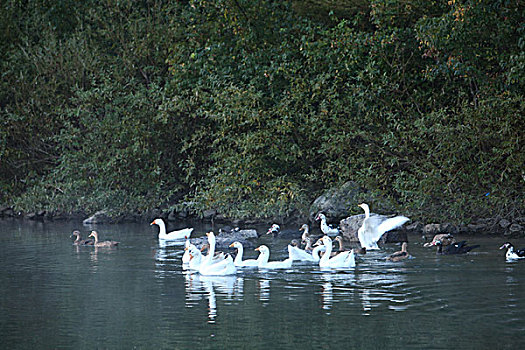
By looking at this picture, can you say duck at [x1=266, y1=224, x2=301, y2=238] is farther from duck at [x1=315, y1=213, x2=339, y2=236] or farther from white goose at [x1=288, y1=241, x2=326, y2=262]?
white goose at [x1=288, y1=241, x2=326, y2=262]

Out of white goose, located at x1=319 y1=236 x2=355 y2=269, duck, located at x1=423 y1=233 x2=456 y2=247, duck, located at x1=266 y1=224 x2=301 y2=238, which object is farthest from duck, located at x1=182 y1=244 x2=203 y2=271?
duck, located at x1=266 y1=224 x2=301 y2=238

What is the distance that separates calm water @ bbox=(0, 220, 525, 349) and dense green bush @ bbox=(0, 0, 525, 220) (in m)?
4.50

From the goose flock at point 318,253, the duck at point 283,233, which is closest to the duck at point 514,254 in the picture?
the goose flock at point 318,253

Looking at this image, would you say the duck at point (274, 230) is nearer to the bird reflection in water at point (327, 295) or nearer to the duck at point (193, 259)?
the duck at point (193, 259)

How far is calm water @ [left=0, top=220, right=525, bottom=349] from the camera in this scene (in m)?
11.1

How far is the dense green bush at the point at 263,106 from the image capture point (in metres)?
23.3

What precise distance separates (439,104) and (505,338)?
1542 cm

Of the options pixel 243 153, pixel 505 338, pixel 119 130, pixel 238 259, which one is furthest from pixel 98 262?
pixel 119 130

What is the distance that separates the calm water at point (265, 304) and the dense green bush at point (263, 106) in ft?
14.8

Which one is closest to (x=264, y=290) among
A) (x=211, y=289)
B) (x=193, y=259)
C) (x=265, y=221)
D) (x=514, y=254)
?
(x=211, y=289)

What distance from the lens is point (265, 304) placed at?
1356 cm

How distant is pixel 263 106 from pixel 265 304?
15.3 metres

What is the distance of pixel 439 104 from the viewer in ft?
83.8

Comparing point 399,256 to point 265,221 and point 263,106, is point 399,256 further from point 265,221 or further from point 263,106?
point 263,106
